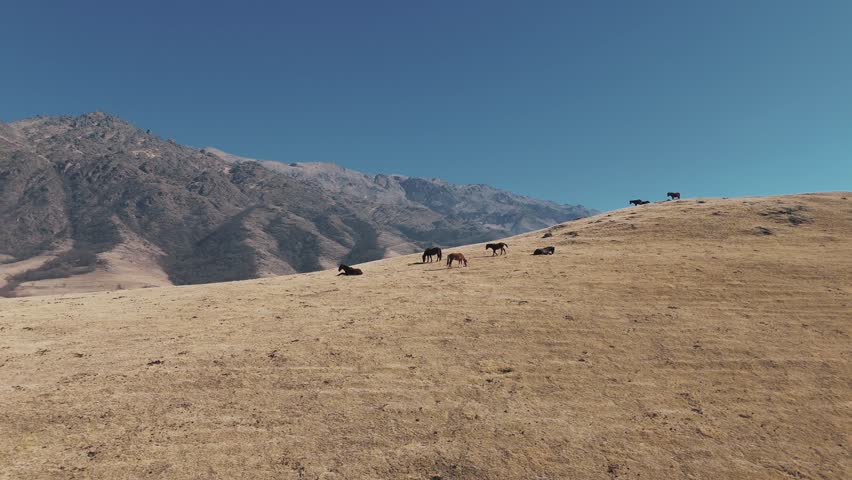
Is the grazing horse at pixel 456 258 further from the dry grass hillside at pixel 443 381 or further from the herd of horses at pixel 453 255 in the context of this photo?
the dry grass hillside at pixel 443 381

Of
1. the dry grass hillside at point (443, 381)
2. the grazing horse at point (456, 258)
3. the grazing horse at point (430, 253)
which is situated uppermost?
the grazing horse at point (430, 253)

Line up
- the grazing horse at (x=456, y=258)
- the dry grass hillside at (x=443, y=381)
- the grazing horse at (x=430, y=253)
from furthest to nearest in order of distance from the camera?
the grazing horse at (x=430, y=253), the grazing horse at (x=456, y=258), the dry grass hillside at (x=443, y=381)

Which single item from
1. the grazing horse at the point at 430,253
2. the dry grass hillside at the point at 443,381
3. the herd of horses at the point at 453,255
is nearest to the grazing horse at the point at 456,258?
the herd of horses at the point at 453,255

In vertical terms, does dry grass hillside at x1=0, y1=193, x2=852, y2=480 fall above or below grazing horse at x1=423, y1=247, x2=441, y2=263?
below

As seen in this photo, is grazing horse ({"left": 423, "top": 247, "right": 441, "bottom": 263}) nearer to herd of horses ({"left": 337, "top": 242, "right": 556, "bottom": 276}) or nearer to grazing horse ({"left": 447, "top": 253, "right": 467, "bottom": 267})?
herd of horses ({"left": 337, "top": 242, "right": 556, "bottom": 276})

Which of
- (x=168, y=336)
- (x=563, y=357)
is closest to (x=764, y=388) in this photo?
(x=563, y=357)

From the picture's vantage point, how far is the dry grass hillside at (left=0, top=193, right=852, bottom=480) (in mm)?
11016

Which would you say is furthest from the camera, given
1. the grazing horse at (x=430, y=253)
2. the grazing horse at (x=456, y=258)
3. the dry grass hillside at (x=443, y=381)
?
the grazing horse at (x=430, y=253)

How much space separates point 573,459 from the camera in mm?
11266

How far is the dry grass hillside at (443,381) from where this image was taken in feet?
36.1

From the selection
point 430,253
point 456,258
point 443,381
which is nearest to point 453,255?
point 456,258

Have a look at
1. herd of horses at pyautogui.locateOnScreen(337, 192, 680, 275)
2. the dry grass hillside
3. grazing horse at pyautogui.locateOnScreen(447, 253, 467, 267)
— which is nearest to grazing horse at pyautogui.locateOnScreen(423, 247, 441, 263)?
herd of horses at pyautogui.locateOnScreen(337, 192, 680, 275)

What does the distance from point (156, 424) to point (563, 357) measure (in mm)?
13434

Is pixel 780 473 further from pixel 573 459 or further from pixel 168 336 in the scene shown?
pixel 168 336
